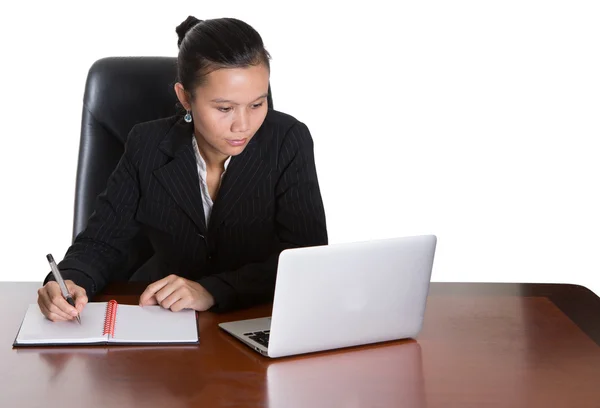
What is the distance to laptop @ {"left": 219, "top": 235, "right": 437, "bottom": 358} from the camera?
5.13 ft

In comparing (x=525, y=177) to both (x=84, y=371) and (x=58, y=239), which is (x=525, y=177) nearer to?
(x=58, y=239)

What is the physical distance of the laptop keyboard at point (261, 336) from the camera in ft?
5.37

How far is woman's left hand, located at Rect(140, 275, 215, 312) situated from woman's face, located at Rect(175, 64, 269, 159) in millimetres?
359

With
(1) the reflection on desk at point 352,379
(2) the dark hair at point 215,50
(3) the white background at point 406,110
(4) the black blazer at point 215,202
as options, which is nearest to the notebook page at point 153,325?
(1) the reflection on desk at point 352,379

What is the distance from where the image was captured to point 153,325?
174cm

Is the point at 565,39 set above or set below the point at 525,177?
above

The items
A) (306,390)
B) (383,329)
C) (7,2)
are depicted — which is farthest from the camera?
(7,2)

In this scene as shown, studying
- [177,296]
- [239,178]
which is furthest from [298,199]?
[177,296]

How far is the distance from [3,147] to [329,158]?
1321 millimetres

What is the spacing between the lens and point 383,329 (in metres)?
1.67

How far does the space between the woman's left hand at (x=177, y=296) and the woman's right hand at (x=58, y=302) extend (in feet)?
0.40

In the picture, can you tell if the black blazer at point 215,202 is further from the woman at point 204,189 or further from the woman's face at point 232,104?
the woman's face at point 232,104

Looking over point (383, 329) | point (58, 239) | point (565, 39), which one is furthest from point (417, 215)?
point (383, 329)

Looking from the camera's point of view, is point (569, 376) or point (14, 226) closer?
point (569, 376)
